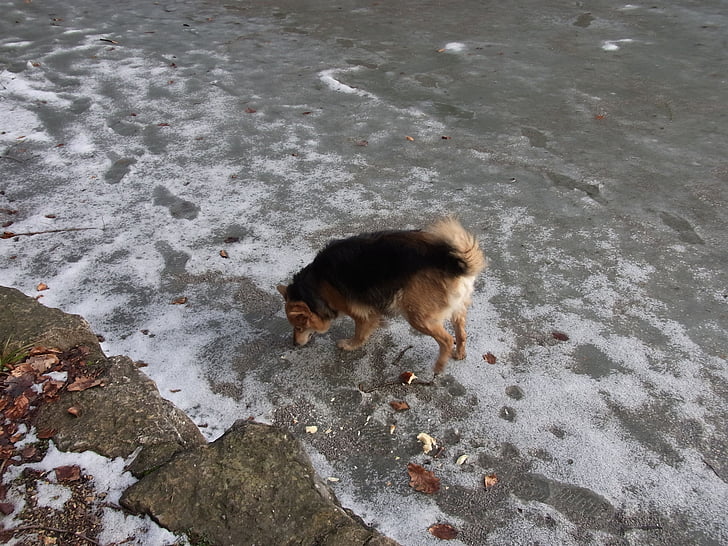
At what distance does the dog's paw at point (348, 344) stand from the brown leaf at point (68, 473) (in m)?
1.70

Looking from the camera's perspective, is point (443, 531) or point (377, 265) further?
point (377, 265)

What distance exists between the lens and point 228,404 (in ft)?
10.3

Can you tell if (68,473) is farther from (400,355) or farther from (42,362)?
(400,355)

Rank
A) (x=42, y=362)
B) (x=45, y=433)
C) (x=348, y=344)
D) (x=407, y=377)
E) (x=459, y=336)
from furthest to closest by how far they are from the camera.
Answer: (x=348, y=344)
(x=459, y=336)
(x=407, y=377)
(x=42, y=362)
(x=45, y=433)

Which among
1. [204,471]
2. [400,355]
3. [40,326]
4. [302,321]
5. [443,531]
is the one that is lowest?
[400,355]

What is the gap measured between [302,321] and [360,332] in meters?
0.38

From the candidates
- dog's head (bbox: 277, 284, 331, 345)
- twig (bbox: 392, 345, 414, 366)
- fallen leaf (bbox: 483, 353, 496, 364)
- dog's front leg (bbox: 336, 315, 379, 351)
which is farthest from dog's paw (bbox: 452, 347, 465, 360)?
dog's head (bbox: 277, 284, 331, 345)

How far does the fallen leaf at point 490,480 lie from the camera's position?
8.82ft

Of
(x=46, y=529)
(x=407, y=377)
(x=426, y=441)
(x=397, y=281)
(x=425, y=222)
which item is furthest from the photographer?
(x=425, y=222)

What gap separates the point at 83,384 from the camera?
2.64 m

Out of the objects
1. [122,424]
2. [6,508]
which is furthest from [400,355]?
[6,508]

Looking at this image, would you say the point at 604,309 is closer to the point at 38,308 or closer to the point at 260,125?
the point at 38,308

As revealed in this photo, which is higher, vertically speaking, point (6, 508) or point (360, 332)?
point (6, 508)

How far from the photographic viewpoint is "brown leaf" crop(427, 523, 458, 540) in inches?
96.3
